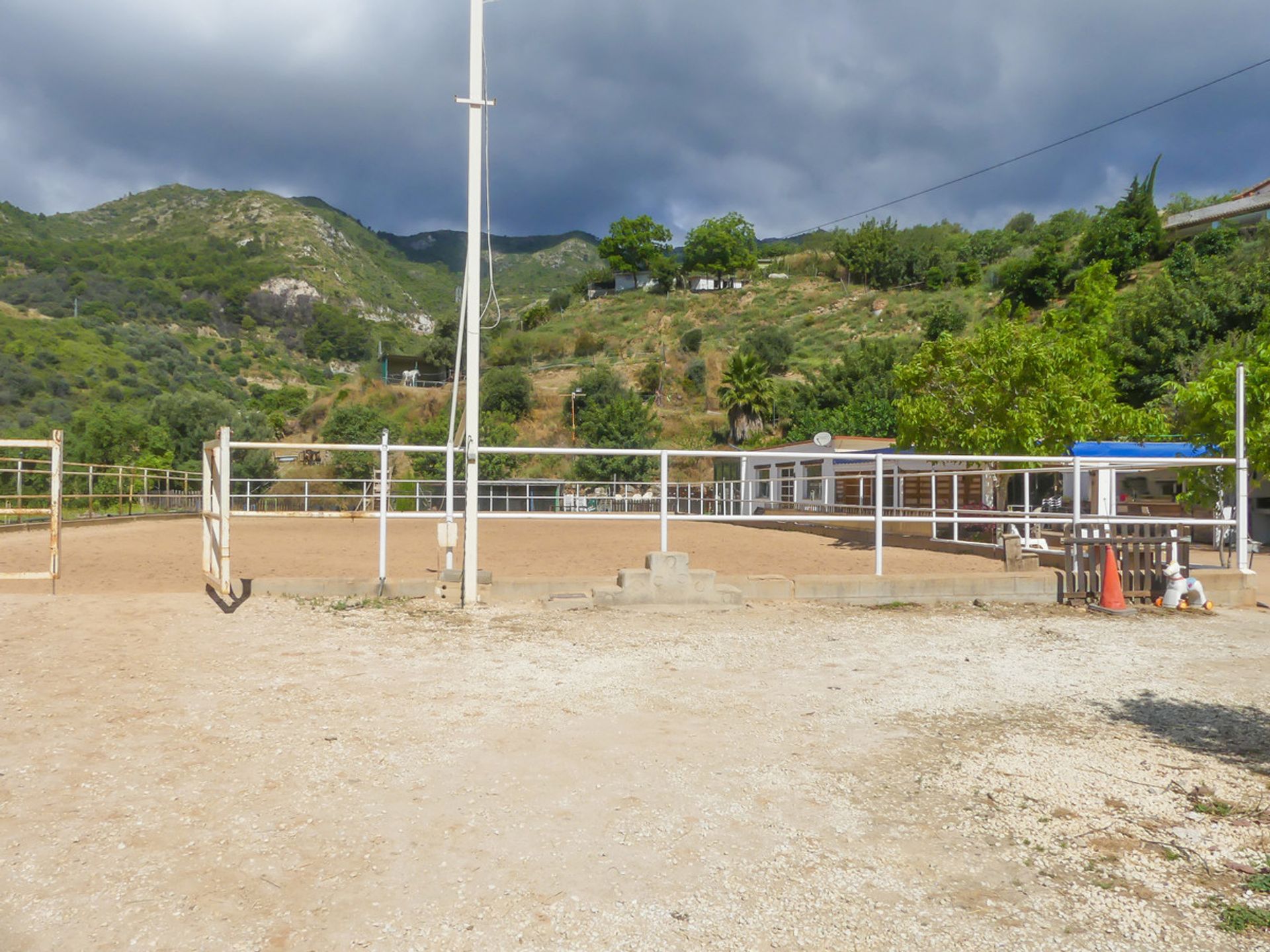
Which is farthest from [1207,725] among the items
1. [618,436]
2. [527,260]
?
[527,260]

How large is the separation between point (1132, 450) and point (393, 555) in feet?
54.5

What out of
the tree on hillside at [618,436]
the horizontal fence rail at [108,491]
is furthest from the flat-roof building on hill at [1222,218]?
the horizontal fence rail at [108,491]

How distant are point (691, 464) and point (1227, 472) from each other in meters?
43.2

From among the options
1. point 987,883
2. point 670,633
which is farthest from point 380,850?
point 670,633

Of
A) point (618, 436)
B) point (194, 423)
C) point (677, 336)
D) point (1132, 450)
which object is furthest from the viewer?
point (677, 336)

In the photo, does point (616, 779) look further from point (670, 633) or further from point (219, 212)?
point (219, 212)

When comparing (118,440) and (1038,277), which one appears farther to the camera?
(1038,277)

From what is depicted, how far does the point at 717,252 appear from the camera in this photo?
102 metres

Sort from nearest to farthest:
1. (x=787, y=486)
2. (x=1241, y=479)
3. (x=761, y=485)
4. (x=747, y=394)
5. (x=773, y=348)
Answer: (x=1241, y=479)
(x=787, y=486)
(x=761, y=485)
(x=747, y=394)
(x=773, y=348)

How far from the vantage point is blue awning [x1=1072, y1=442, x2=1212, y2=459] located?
20.2 metres

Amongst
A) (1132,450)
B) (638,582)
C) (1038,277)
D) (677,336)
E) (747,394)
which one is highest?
(1038,277)

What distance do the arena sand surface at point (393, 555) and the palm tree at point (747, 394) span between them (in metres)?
31.3

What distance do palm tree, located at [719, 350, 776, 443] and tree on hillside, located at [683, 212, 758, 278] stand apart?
49266 millimetres

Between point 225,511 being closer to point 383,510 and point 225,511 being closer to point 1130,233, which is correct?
point 383,510
